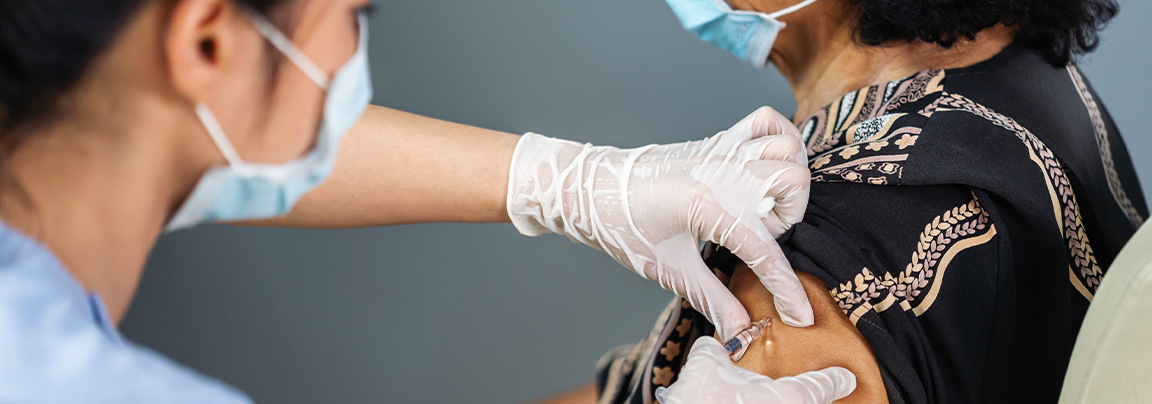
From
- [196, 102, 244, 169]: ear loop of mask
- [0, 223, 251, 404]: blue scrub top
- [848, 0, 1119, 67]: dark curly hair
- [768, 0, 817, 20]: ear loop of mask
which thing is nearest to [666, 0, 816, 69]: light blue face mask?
[768, 0, 817, 20]: ear loop of mask

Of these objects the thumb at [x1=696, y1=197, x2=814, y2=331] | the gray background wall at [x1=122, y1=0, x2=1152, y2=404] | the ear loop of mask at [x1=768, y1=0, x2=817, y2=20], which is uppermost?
the ear loop of mask at [x1=768, y1=0, x2=817, y2=20]

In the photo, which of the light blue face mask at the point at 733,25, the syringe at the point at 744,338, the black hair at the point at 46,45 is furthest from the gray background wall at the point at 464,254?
the black hair at the point at 46,45

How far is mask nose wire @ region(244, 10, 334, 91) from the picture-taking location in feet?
1.82

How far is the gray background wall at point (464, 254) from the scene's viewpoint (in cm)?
171

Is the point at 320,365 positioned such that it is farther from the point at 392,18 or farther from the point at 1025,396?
the point at 1025,396

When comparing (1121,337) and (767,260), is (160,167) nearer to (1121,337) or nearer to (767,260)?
(767,260)

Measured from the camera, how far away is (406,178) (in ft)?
3.55

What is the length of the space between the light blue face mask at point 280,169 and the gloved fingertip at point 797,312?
19.5 inches

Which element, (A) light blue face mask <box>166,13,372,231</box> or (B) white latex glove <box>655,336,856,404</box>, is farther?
(B) white latex glove <box>655,336,856,404</box>

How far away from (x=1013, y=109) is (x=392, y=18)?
47.7 inches

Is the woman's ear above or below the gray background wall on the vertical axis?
above

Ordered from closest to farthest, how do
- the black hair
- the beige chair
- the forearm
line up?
the black hair → the beige chair → the forearm

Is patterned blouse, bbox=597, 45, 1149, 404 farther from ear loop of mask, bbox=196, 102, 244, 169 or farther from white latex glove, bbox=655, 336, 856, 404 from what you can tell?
ear loop of mask, bbox=196, 102, 244, 169

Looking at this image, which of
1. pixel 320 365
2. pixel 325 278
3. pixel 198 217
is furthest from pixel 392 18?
pixel 198 217
